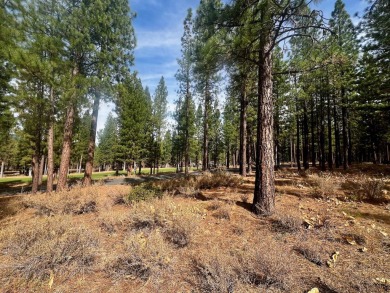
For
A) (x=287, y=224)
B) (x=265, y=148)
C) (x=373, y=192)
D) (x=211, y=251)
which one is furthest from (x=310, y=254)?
(x=373, y=192)

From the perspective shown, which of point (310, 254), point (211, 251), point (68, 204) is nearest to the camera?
point (310, 254)

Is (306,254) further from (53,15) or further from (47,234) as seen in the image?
(53,15)

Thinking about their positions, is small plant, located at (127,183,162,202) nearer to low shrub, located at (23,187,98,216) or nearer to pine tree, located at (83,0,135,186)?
low shrub, located at (23,187,98,216)

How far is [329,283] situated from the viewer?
3305mm

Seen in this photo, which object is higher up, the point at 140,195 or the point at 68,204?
the point at 140,195

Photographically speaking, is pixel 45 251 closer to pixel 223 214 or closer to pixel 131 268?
pixel 131 268

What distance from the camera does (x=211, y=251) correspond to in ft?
13.9

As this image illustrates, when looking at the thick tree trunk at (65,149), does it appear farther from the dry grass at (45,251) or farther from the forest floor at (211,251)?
the dry grass at (45,251)

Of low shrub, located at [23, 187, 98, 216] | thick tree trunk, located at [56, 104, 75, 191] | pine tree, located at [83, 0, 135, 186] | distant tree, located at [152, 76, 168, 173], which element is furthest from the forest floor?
distant tree, located at [152, 76, 168, 173]

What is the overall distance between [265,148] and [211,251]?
324 cm

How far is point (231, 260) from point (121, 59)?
39.4 ft

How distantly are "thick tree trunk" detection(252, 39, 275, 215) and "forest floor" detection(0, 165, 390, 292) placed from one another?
16.7 inches

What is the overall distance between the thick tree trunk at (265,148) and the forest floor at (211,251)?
0.43 metres

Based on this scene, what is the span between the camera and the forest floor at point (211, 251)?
339cm
